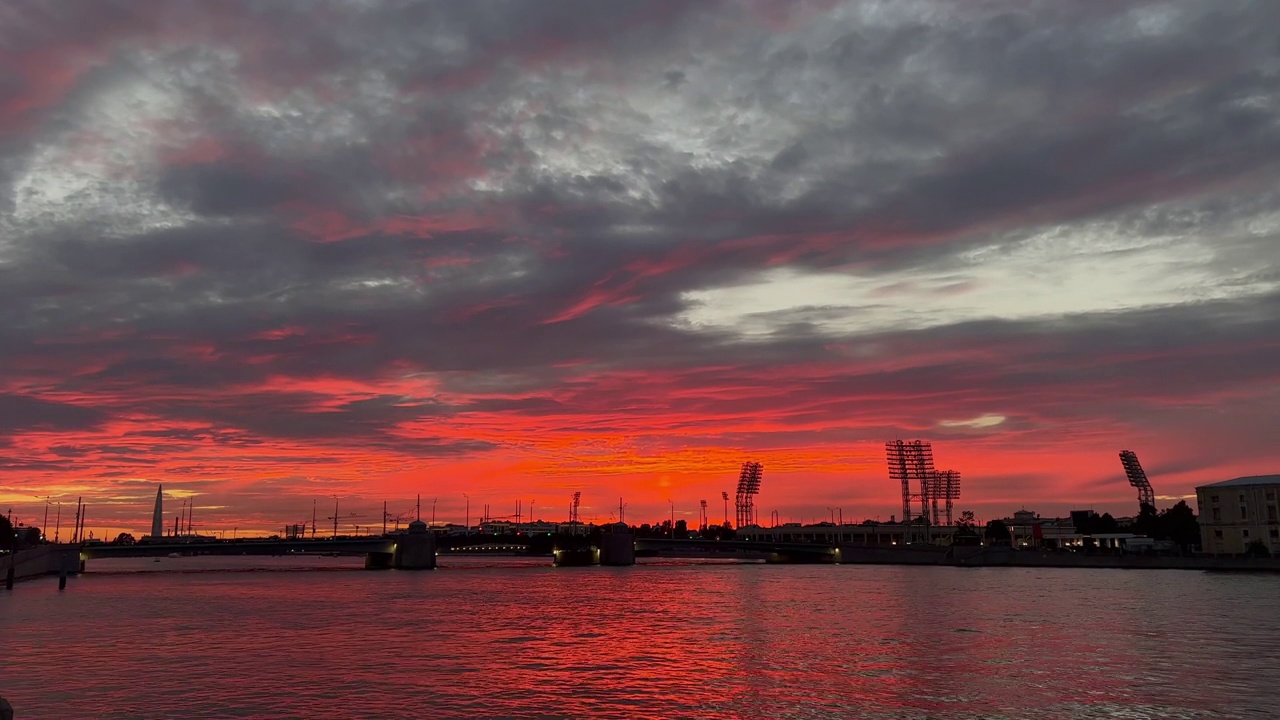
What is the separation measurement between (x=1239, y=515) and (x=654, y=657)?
566 feet

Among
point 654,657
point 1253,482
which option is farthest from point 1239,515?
point 654,657

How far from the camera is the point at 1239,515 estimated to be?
19012cm

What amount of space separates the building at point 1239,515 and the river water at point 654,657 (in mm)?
87133

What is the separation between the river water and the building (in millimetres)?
87133

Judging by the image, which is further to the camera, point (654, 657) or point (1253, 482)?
point (1253, 482)

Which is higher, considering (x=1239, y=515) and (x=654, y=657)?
(x=1239, y=515)

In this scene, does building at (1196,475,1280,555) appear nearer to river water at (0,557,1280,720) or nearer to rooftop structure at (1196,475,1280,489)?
rooftop structure at (1196,475,1280,489)

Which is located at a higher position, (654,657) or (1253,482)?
(1253,482)

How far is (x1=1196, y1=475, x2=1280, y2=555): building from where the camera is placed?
185750 mm

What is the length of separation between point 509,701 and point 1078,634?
4678cm

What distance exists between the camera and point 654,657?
197 ft

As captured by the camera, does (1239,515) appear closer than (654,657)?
No

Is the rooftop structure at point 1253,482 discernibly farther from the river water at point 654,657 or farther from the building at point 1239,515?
the river water at point 654,657

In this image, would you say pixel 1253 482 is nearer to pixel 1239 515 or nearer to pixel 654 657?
pixel 1239 515
